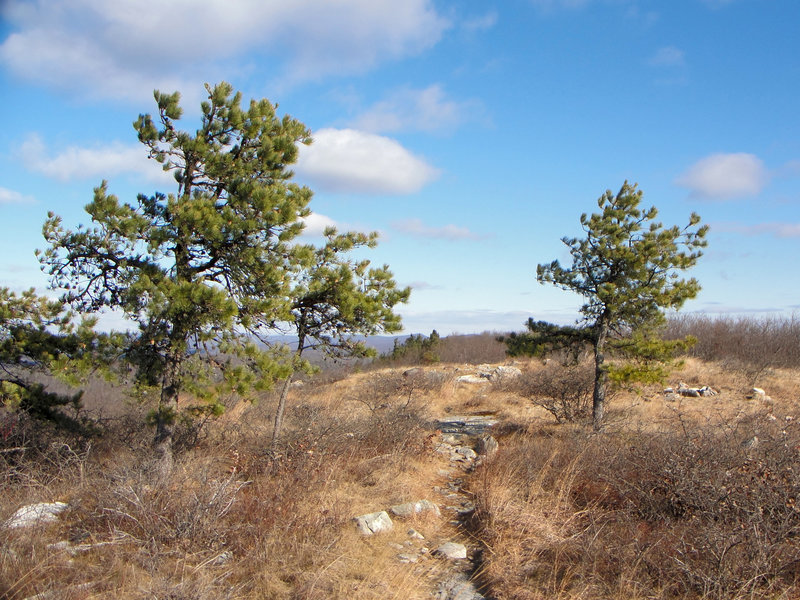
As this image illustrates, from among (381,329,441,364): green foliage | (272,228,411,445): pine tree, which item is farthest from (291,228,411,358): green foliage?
(381,329,441,364): green foliage

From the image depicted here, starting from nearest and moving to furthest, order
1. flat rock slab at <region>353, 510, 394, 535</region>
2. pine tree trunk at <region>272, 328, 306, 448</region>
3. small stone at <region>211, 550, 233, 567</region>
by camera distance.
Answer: small stone at <region>211, 550, 233, 567</region>
flat rock slab at <region>353, 510, 394, 535</region>
pine tree trunk at <region>272, 328, 306, 448</region>

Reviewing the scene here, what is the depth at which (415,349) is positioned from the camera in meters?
36.9

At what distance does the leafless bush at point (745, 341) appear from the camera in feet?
75.8

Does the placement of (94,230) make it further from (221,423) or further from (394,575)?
(394,575)

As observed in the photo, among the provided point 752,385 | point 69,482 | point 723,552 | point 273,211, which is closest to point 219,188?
point 273,211

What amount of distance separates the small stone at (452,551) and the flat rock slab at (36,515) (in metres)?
3.68

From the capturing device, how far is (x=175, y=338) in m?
7.02

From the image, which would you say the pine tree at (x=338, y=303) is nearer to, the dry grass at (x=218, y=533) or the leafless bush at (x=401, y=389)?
the dry grass at (x=218, y=533)

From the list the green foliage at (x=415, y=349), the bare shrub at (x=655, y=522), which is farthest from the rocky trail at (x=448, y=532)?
the green foliage at (x=415, y=349)

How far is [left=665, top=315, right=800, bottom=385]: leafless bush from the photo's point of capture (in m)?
23.1

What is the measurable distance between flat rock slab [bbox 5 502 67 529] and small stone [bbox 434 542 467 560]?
368 cm

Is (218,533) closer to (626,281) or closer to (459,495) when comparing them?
(459,495)

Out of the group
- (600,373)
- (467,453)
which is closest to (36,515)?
(467,453)

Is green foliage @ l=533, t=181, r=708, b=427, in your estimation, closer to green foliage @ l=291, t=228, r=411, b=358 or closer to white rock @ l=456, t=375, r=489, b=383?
green foliage @ l=291, t=228, r=411, b=358
